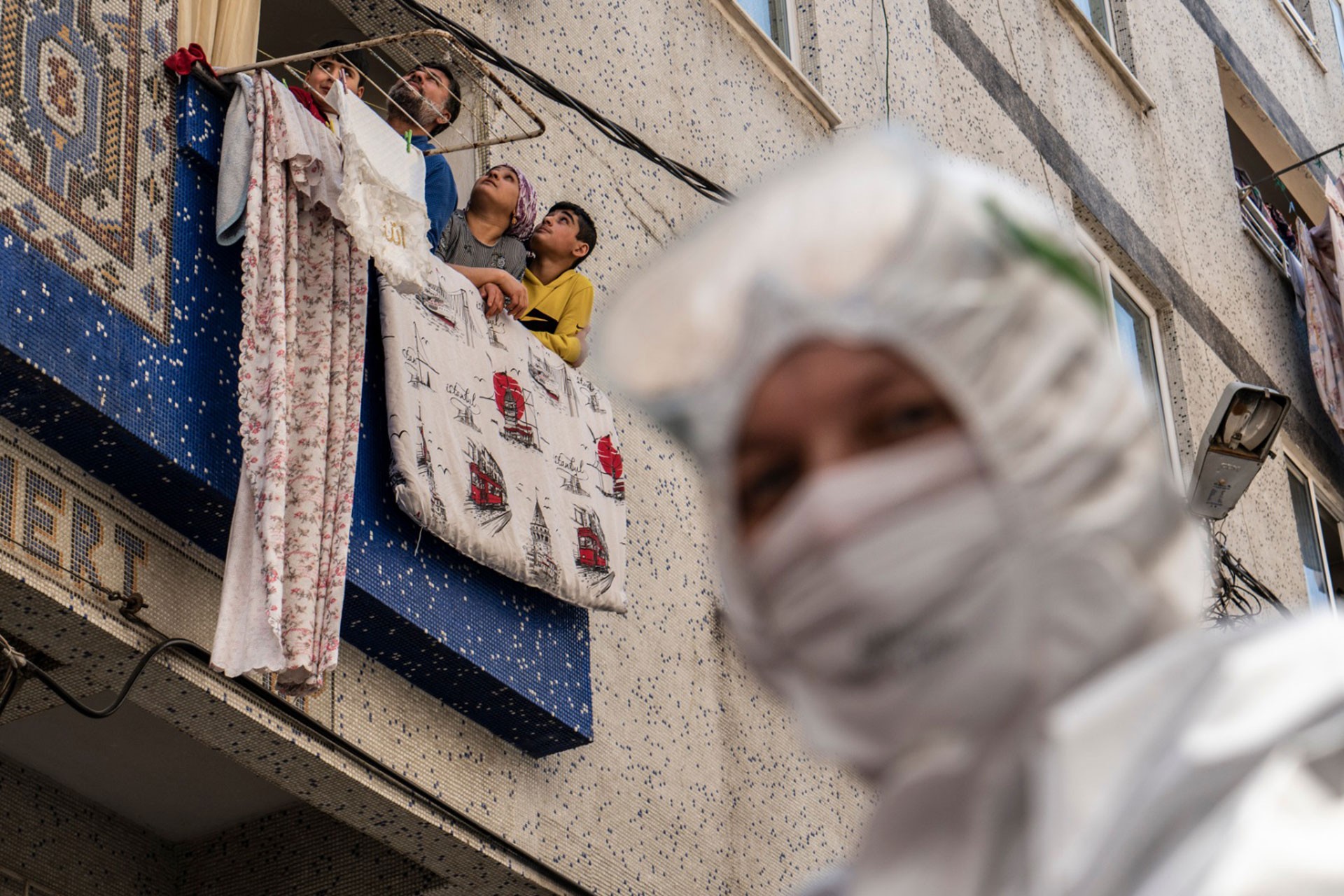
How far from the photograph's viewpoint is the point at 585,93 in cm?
653

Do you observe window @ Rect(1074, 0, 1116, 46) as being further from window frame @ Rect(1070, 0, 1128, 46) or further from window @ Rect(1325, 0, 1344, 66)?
window @ Rect(1325, 0, 1344, 66)

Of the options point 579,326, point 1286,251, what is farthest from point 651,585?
point 1286,251

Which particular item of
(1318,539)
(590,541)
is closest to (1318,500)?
(1318,539)

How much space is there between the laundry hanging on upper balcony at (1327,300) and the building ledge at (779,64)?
4842 millimetres

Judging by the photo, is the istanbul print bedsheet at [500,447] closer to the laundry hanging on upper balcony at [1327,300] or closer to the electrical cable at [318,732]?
the electrical cable at [318,732]

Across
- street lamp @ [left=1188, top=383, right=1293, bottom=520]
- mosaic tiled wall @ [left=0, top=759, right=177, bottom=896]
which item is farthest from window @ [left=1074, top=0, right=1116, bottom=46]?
mosaic tiled wall @ [left=0, top=759, right=177, bottom=896]

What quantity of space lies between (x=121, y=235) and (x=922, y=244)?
11.5 feet

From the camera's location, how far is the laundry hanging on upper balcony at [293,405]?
4148 millimetres

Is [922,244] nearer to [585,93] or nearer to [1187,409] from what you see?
[585,93]

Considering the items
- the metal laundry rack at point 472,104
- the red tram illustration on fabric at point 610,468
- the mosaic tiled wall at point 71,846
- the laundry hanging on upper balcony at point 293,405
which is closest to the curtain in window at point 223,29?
the metal laundry rack at point 472,104

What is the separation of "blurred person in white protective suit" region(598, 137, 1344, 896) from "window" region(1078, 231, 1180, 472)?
29.4 ft

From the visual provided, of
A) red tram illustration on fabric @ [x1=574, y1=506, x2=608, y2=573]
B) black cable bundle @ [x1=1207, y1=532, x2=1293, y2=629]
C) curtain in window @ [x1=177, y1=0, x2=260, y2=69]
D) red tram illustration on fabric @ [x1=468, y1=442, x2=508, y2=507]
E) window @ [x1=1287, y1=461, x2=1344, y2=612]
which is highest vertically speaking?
curtain in window @ [x1=177, y1=0, x2=260, y2=69]

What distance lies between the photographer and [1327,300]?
1218 centimetres

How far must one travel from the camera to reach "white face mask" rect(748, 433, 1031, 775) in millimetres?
1135
